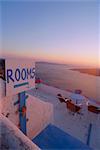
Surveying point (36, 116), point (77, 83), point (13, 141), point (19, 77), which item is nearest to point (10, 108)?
point (19, 77)

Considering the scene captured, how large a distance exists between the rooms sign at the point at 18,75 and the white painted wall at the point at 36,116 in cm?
63

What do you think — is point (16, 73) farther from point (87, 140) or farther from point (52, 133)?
point (87, 140)

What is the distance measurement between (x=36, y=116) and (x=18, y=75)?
61.7 inches

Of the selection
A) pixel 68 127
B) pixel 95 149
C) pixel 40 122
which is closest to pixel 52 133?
pixel 40 122

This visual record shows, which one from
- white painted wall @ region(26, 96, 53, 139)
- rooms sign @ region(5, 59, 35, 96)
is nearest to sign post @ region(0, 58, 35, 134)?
rooms sign @ region(5, 59, 35, 96)

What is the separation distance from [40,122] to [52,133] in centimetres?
39

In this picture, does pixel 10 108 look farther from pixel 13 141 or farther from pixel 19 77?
pixel 13 141

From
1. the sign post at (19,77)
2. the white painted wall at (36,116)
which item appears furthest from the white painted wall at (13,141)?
the white painted wall at (36,116)

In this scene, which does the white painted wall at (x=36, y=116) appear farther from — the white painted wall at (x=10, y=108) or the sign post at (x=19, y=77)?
the white painted wall at (x=10, y=108)

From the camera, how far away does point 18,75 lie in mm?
2730

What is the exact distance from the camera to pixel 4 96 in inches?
103

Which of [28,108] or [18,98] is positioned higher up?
[18,98]

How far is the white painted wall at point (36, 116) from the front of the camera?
370 cm

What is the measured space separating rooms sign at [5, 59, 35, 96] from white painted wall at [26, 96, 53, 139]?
2.06 ft
